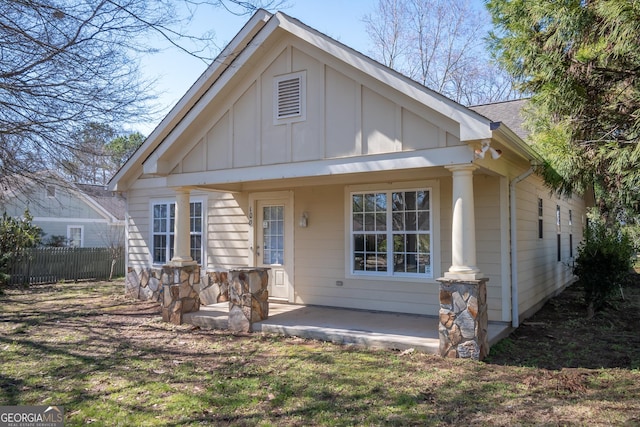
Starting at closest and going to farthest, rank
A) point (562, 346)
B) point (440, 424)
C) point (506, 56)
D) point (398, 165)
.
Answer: point (440, 424) < point (398, 165) < point (562, 346) < point (506, 56)

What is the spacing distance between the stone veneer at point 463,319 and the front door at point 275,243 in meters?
4.28

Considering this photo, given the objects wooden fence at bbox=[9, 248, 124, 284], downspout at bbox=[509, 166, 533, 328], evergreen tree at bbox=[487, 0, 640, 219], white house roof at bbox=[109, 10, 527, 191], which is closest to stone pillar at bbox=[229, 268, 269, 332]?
white house roof at bbox=[109, 10, 527, 191]

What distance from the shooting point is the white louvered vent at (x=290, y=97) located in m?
7.11

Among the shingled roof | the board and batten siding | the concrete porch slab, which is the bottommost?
the concrete porch slab

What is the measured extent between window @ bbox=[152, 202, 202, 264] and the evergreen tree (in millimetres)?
7369

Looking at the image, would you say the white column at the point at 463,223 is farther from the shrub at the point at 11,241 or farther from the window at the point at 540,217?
the shrub at the point at 11,241

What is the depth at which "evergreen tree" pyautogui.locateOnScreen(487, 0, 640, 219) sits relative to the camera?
6460 mm

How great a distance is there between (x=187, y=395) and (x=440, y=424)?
2495 mm

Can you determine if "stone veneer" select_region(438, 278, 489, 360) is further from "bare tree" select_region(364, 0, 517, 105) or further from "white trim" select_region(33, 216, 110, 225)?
"white trim" select_region(33, 216, 110, 225)

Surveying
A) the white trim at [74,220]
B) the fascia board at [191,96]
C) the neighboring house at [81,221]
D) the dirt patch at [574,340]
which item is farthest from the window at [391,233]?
the white trim at [74,220]

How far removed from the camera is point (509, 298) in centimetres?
735

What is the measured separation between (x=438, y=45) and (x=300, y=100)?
17.5 meters

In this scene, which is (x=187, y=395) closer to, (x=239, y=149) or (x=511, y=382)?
(x=511, y=382)

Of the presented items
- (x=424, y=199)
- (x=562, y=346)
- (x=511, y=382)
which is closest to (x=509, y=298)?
(x=562, y=346)
